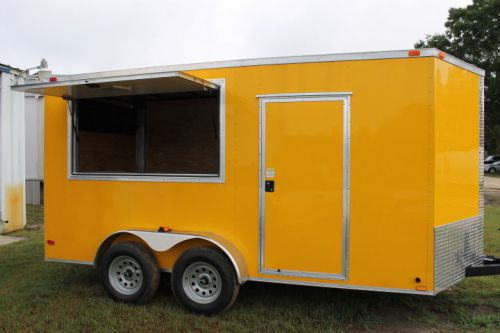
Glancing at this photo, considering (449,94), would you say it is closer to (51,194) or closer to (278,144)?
(278,144)

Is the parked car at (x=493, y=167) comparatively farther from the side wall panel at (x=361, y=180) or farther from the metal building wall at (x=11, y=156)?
the side wall panel at (x=361, y=180)

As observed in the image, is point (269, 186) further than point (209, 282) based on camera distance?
No

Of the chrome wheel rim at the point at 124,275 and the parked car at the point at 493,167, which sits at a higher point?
the parked car at the point at 493,167

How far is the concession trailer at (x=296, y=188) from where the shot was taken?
4.20m

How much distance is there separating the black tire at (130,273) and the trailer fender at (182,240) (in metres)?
0.12

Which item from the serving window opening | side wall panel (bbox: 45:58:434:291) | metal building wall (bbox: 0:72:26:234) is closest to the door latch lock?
side wall panel (bbox: 45:58:434:291)

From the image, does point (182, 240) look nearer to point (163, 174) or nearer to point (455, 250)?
point (163, 174)

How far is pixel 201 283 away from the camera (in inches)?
187

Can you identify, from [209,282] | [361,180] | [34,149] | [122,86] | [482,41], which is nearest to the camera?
[361,180]

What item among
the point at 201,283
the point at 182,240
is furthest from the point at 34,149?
the point at 201,283

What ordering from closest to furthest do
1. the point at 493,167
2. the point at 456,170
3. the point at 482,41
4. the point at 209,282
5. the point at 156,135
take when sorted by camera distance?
the point at 456,170 → the point at 209,282 → the point at 156,135 → the point at 482,41 → the point at 493,167

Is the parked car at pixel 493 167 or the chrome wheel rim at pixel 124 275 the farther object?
the parked car at pixel 493 167

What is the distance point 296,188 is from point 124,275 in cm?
214

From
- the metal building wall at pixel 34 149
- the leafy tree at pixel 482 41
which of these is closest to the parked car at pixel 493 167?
the leafy tree at pixel 482 41
